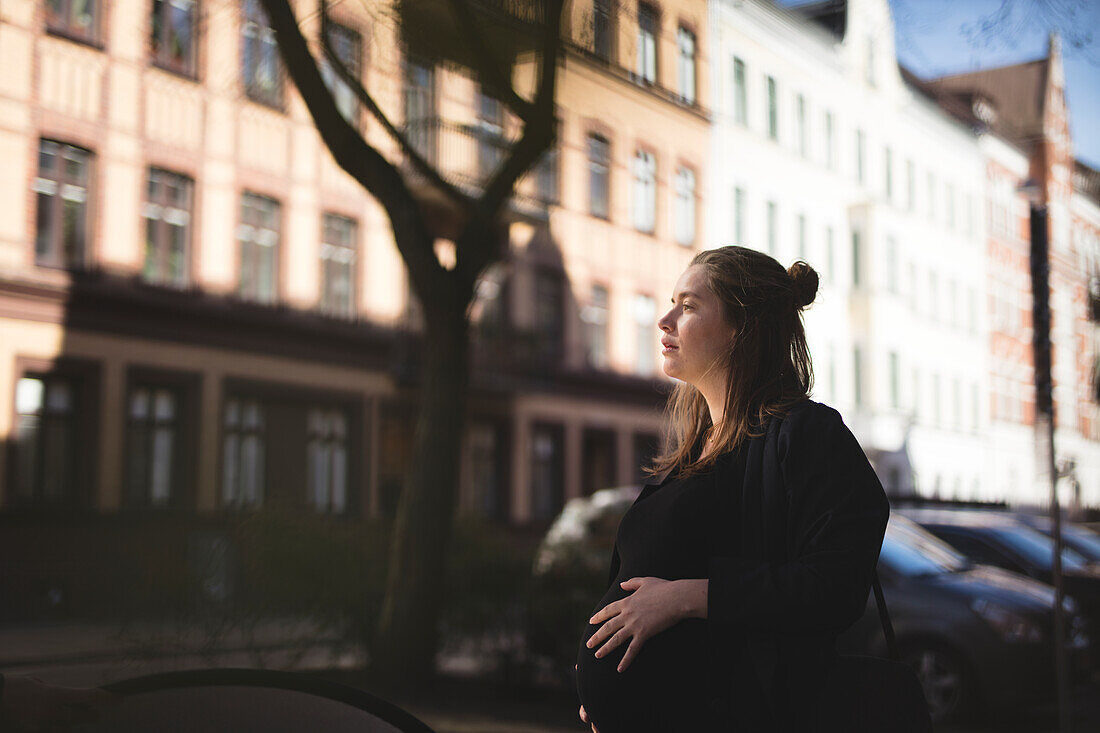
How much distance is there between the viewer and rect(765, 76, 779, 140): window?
2723 cm

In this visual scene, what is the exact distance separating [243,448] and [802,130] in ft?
50.8

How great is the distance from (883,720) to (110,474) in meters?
14.1

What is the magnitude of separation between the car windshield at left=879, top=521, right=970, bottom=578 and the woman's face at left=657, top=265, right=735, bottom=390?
6784 millimetres

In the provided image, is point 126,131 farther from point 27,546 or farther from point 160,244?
point 27,546

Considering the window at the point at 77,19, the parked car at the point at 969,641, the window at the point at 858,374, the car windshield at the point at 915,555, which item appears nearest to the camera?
the parked car at the point at 969,641

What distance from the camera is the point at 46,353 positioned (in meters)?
15.9

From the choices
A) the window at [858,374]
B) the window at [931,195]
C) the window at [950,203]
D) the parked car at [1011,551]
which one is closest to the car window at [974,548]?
the parked car at [1011,551]

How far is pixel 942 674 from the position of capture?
27.7 ft

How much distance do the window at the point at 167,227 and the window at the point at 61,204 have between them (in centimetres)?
90

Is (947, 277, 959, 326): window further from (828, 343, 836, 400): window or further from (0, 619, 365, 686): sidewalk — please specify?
(0, 619, 365, 686): sidewalk


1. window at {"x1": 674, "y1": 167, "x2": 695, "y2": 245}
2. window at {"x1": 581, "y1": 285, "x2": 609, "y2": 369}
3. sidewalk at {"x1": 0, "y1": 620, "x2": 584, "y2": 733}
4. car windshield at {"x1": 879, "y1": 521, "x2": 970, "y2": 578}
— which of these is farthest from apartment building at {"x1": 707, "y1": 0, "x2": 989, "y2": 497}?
sidewalk at {"x1": 0, "y1": 620, "x2": 584, "y2": 733}

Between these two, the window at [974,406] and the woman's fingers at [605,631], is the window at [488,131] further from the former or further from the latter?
the window at [974,406]

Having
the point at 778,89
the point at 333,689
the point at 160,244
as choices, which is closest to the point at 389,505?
the point at 160,244

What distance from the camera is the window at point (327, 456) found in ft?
64.9
